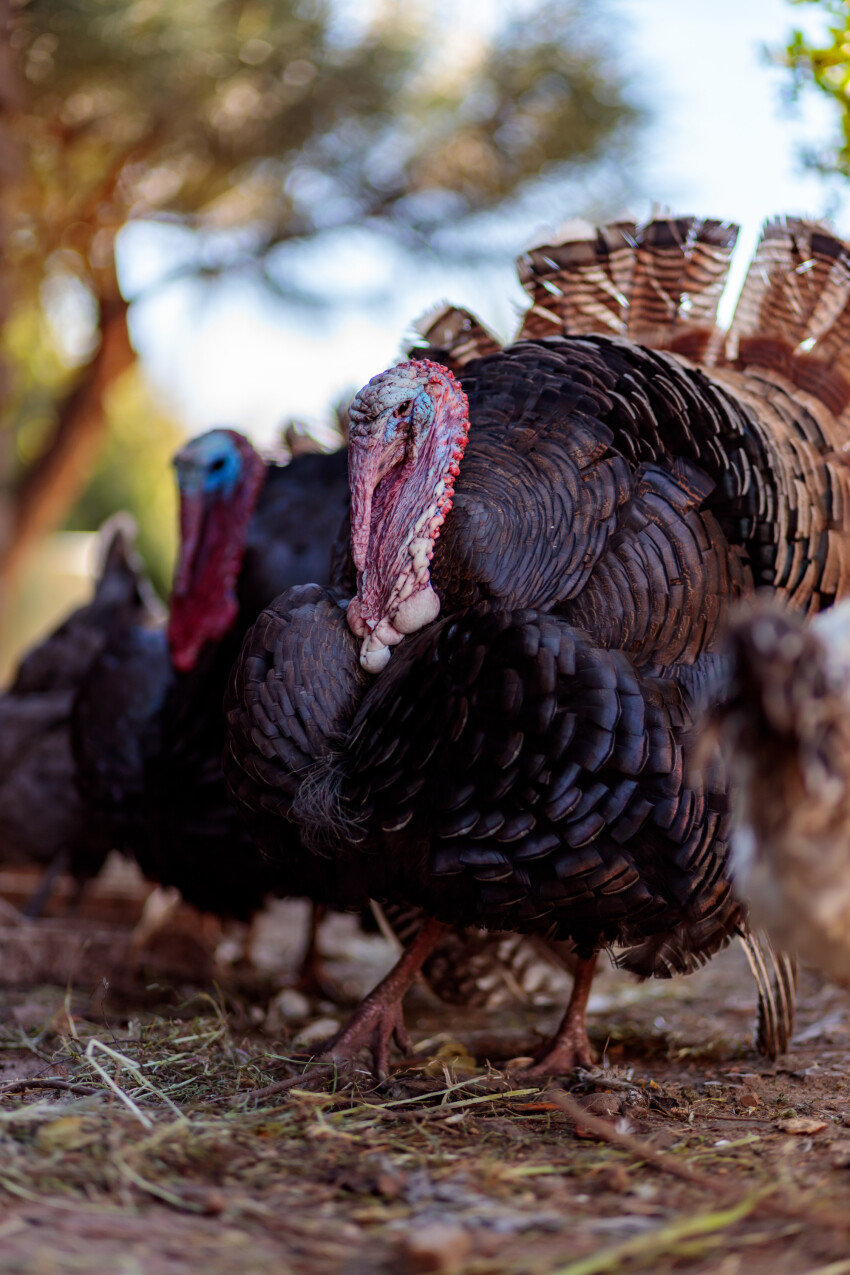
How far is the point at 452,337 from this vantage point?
10.6 ft

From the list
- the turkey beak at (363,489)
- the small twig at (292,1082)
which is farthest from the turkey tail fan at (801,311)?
the small twig at (292,1082)

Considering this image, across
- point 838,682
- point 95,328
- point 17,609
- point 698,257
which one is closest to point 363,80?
point 95,328

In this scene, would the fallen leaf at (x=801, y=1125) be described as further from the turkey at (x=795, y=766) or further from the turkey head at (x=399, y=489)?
the turkey head at (x=399, y=489)

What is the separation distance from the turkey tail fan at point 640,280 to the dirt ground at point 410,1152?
71.4 inches

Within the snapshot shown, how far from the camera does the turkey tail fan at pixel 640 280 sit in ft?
9.55

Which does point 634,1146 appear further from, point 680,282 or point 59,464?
point 59,464

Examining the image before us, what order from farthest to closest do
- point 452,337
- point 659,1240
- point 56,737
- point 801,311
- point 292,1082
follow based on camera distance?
point 56,737, point 452,337, point 801,311, point 292,1082, point 659,1240

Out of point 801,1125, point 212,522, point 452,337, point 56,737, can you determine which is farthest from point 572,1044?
point 56,737

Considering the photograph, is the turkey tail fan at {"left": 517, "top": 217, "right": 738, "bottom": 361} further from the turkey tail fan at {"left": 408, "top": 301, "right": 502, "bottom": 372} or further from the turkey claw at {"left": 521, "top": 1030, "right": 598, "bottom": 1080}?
the turkey claw at {"left": 521, "top": 1030, "right": 598, "bottom": 1080}

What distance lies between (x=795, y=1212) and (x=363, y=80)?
5681 mm

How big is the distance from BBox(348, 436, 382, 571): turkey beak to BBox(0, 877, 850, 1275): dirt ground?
108 cm

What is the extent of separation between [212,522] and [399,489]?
1411mm

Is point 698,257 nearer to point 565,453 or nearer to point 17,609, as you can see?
point 565,453

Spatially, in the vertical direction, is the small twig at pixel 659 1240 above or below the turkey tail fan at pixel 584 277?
below
